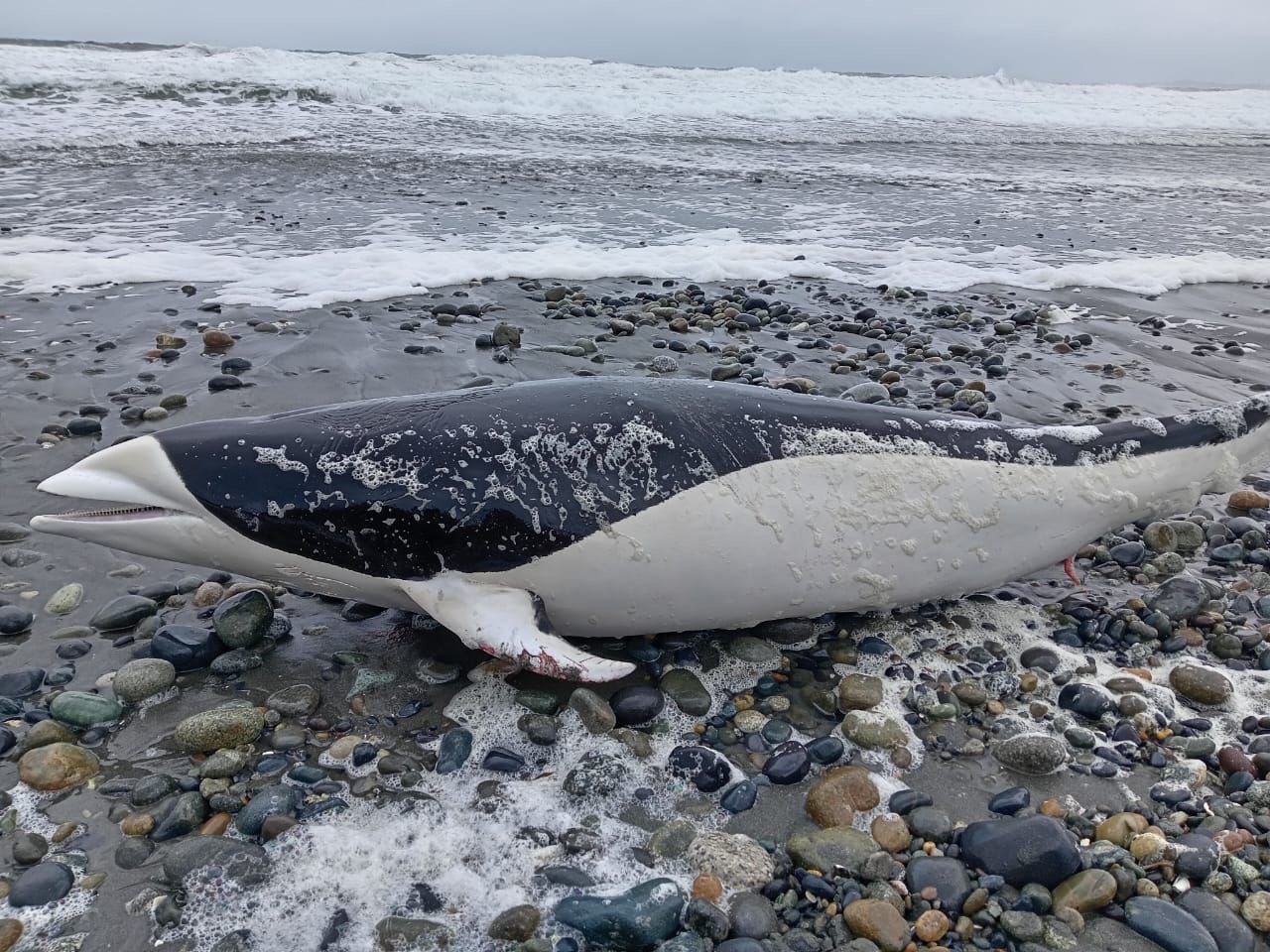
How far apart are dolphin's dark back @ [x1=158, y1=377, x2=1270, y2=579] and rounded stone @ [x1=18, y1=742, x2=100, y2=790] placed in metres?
1.15

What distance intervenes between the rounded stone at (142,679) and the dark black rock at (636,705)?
2.04 m

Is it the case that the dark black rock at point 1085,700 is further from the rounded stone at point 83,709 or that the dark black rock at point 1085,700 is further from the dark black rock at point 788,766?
the rounded stone at point 83,709

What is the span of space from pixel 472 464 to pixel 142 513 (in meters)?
1.69

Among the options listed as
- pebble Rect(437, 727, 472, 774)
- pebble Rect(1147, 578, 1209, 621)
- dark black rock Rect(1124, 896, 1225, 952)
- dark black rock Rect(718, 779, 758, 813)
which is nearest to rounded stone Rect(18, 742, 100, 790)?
pebble Rect(437, 727, 472, 774)

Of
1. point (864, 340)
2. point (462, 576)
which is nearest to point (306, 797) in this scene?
point (462, 576)

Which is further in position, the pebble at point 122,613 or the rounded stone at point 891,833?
the pebble at point 122,613

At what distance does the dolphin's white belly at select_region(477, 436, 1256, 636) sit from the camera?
13.5 feet

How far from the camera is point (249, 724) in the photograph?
3.71 meters

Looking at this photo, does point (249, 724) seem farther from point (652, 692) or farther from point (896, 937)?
point (896, 937)

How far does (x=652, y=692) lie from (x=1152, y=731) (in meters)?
2.18

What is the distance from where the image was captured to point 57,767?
344cm

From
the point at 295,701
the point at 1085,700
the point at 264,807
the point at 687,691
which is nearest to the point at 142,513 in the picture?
the point at 295,701

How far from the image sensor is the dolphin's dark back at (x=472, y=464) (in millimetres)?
4074

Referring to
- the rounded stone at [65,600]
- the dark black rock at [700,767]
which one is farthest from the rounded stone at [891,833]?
the rounded stone at [65,600]
